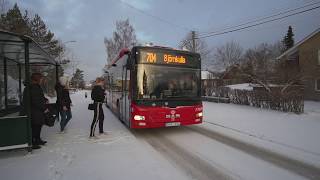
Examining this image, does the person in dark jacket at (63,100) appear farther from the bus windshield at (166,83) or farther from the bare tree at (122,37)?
the bare tree at (122,37)

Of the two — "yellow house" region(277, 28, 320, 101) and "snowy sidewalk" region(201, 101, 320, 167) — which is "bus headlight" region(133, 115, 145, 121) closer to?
"snowy sidewalk" region(201, 101, 320, 167)

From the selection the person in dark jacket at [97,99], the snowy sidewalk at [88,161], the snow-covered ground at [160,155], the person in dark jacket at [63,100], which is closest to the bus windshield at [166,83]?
the person in dark jacket at [97,99]

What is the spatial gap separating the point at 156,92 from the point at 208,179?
4222 mm

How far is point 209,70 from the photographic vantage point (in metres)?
71.6

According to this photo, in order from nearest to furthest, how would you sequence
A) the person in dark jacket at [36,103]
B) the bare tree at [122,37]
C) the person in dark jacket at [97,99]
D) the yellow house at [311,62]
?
the person in dark jacket at [36,103] → the person in dark jacket at [97,99] → the yellow house at [311,62] → the bare tree at [122,37]

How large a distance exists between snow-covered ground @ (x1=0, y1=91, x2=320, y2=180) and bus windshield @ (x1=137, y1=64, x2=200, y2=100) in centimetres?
141

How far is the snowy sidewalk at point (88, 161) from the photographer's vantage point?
18.0 feet

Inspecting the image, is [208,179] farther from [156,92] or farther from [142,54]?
[142,54]

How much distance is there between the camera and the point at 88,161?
643 centimetres

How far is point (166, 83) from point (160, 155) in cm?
290

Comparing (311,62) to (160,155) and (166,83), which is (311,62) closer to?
(166,83)

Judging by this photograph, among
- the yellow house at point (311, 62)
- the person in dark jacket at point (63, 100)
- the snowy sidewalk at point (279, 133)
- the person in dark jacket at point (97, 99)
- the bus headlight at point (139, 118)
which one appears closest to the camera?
the snowy sidewalk at point (279, 133)

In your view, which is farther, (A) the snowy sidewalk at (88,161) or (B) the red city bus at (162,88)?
(B) the red city bus at (162,88)

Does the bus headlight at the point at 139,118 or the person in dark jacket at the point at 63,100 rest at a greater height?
the person in dark jacket at the point at 63,100
